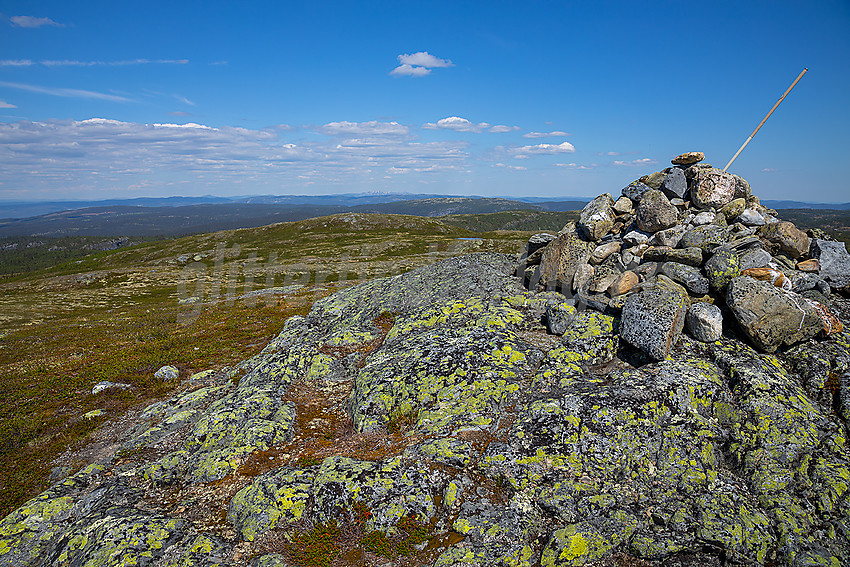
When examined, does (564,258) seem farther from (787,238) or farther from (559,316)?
(787,238)

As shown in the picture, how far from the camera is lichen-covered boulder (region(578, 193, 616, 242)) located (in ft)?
61.9

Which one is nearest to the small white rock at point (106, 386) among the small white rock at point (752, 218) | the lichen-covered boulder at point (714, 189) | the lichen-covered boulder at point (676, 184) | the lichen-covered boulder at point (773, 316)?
the lichen-covered boulder at point (773, 316)

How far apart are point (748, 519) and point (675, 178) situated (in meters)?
14.7

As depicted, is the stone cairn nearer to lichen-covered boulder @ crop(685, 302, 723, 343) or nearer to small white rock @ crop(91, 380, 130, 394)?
lichen-covered boulder @ crop(685, 302, 723, 343)

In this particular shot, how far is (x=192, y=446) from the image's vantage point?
554 inches

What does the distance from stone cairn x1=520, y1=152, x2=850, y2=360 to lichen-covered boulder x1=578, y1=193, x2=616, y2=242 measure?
0.06m

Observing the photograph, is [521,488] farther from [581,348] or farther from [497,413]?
[581,348]

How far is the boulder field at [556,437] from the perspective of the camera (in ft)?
30.1

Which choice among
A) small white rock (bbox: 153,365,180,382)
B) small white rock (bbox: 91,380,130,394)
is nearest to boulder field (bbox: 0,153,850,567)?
small white rock (bbox: 153,365,180,382)

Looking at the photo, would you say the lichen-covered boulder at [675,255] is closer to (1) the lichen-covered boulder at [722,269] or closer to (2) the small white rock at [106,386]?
(1) the lichen-covered boulder at [722,269]

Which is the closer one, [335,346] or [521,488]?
[521,488]

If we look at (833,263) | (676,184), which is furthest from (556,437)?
(676,184)

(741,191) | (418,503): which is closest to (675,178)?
(741,191)

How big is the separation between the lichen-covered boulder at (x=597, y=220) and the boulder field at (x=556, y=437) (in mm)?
817
